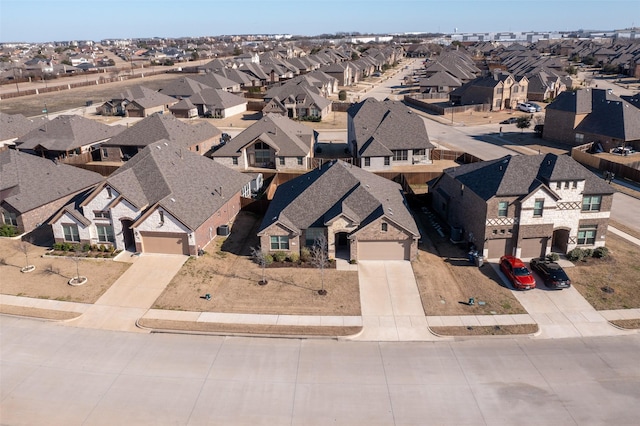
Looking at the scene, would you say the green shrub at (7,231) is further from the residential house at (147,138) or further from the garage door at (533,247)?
the garage door at (533,247)

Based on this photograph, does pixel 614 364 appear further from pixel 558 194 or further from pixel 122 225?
pixel 122 225

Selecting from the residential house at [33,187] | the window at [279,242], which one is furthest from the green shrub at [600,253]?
the residential house at [33,187]

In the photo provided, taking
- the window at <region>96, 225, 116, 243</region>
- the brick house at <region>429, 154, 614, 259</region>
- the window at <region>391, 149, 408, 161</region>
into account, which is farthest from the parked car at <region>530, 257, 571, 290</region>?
the window at <region>96, 225, 116, 243</region>

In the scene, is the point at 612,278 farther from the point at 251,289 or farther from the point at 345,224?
the point at 251,289

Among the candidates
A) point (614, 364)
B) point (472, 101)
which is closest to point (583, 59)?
point (472, 101)

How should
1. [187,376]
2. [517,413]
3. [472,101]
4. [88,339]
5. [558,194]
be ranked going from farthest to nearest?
[472,101] < [558,194] < [88,339] < [187,376] < [517,413]

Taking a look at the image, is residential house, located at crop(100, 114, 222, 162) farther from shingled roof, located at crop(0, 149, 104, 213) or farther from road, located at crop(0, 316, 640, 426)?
A: road, located at crop(0, 316, 640, 426)

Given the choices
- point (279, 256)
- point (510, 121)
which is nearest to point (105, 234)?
point (279, 256)
